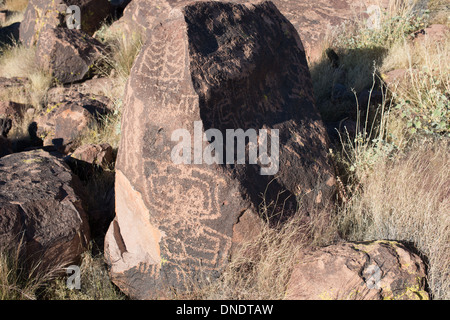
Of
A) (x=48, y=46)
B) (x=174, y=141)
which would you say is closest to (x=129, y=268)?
(x=174, y=141)

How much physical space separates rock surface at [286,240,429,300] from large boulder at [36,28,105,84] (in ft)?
14.3

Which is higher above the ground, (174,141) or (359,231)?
(174,141)

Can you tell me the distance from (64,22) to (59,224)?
5039mm

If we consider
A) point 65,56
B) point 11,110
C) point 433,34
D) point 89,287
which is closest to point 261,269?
point 89,287

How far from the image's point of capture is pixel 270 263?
7.79 feet

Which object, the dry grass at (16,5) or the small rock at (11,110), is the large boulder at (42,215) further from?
the dry grass at (16,5)

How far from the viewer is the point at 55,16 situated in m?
6.55

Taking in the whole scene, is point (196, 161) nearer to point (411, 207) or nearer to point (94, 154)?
point (411, 207)

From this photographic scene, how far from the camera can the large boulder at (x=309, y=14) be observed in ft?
18.5

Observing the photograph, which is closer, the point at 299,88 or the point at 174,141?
the point at 174,141

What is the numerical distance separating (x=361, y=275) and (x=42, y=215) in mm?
2021

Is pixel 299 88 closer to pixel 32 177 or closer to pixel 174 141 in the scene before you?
pixel 174 141

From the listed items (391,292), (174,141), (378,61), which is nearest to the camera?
(391,292)

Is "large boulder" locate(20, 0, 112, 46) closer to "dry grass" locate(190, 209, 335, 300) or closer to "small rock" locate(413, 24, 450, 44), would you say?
"small rock" locate(413, 24, 450, 44)
